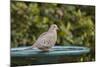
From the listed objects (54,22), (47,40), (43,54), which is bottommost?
(43,54)

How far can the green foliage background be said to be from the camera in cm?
218

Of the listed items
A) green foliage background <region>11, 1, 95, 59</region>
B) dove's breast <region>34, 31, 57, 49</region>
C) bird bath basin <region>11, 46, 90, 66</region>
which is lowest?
bird bath basin <region>11, 46, 90, 66</region>

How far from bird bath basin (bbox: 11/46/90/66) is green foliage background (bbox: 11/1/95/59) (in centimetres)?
6

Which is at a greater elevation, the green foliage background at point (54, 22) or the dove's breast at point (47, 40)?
the green foliage background at point (54, 22)

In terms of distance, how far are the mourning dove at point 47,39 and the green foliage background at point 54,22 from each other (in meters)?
0.04

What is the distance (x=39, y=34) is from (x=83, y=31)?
532 millimetres

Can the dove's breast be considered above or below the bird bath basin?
above

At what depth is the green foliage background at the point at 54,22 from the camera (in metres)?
2.18

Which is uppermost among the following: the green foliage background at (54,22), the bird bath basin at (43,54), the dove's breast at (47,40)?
the green foliage background at (54,22)

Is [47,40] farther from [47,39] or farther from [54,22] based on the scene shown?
[54,22]

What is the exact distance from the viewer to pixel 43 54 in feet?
7.51

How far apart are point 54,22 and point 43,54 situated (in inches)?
14.0

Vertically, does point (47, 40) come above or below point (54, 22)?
below

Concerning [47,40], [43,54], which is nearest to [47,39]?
[47,40]
